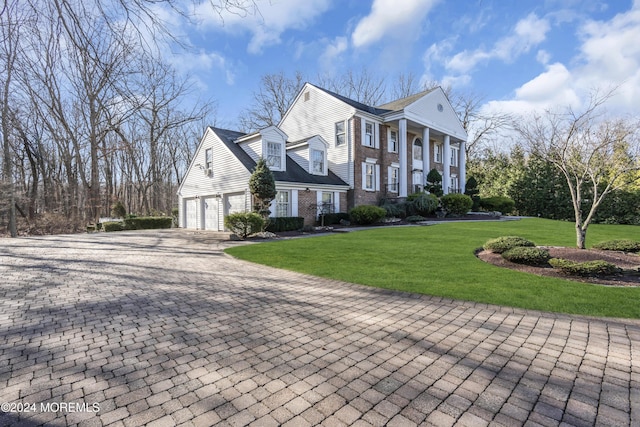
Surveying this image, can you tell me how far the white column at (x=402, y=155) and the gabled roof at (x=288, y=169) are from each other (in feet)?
15.8

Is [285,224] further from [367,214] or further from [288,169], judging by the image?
[367,214]

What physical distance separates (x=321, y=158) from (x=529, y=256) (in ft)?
49.7

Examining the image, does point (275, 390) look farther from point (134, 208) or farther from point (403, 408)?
point (134, 208)

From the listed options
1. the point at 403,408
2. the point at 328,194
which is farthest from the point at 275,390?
the point at 328,194

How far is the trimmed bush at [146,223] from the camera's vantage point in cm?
2114

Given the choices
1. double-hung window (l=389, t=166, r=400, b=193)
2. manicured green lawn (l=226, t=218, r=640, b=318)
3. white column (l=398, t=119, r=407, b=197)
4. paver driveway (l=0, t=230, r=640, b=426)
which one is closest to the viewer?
paver driveway (l=0, t=230, r=640, b=426)

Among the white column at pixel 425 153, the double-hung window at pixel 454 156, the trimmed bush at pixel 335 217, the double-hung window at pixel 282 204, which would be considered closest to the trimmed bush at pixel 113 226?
the double-hung window at pixel 282 204

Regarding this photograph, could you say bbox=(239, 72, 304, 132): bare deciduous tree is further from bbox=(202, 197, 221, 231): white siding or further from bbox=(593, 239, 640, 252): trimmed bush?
bbox=(593, 239, 640, 252): trimmed bush

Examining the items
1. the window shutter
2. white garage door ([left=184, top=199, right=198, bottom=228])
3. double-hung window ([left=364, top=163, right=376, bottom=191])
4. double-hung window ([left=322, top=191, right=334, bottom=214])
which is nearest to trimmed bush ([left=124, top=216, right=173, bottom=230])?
white garage door ([left=184, top=199, right=198, bottom=228])

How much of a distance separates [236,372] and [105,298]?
3.68m

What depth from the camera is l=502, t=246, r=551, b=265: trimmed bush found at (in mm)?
6855

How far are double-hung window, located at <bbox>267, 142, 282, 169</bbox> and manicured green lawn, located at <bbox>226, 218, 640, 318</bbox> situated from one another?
326 inches

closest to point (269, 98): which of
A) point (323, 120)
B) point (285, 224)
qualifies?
point (323, 120)

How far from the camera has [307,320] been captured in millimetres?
4000
